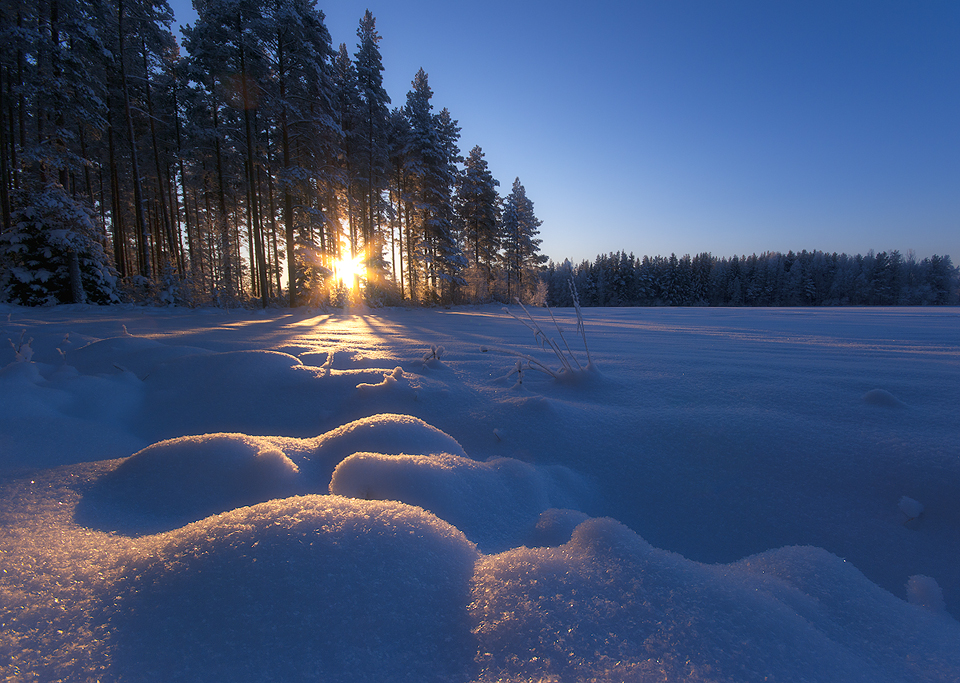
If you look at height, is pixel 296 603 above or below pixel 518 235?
below

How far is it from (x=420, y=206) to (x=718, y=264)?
56.2 m

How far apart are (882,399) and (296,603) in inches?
85.4

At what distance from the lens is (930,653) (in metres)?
0.61

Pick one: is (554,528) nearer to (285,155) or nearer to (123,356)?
(123,356)

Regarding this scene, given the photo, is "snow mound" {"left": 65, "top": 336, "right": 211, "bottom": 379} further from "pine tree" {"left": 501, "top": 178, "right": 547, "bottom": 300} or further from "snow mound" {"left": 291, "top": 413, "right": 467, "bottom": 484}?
"pine tree" {"left": 501, "top": 178, "right": 547, "bottom": 300}

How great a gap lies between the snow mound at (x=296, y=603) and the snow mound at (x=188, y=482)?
13.4 inches

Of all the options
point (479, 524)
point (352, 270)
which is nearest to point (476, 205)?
point (352, 270)

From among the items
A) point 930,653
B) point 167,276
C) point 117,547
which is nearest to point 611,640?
point 930,653

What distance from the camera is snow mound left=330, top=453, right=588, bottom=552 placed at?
972 mm

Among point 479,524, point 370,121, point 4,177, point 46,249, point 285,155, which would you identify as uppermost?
point 370,121

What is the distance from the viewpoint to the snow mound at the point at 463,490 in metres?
0.97

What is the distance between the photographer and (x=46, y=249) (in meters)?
9.16

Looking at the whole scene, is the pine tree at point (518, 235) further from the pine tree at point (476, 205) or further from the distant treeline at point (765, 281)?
the distant treeline at point (765, 281)

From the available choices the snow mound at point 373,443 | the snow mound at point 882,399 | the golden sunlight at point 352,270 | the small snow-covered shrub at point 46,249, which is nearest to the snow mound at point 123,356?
the snow mound at point 373,443
